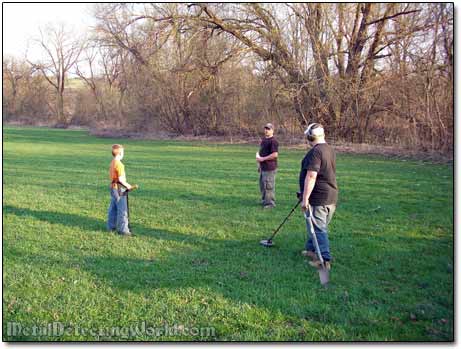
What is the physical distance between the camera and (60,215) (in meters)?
8.34

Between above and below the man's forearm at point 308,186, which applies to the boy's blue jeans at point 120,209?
below

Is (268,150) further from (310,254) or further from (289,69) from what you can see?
(289,69)

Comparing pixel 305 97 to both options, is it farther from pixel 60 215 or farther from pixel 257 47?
pixel 60 215

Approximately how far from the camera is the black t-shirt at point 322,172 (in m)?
5.30

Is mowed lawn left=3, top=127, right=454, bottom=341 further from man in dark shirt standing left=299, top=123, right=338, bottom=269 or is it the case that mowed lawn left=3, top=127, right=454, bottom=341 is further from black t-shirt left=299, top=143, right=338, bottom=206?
black t-shirt left=299, top=143, right=338, bottom=206

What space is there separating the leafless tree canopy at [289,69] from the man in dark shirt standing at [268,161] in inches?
464

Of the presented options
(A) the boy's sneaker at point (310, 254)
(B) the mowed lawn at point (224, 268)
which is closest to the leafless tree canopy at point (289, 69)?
(B) the mowed lawn at point (224, 268)

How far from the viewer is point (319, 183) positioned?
543 cm

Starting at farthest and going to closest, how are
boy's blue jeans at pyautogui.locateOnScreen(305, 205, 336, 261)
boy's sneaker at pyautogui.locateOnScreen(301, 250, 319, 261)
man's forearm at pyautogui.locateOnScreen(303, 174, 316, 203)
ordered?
boy's sneaker at pyautogui.locateOnScreen(301, 250, 319, 261) < boy's blue jeans at pyautogui.locateOnScreen(305, 205, 336, 261) < man's forearm at pyautogui.locateOnScreen(303, 174, 316, 203)

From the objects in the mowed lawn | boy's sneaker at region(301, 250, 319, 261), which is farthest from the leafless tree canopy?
boy's sneaker at region(301, 250, 319, 261)

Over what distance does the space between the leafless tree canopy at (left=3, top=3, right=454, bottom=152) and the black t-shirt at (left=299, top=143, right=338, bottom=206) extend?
14252mm

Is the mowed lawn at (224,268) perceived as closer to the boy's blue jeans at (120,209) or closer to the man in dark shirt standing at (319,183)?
the boy's blue jeans at (120,209)

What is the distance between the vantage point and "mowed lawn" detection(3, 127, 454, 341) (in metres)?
4.14

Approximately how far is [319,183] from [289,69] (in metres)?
20.8
